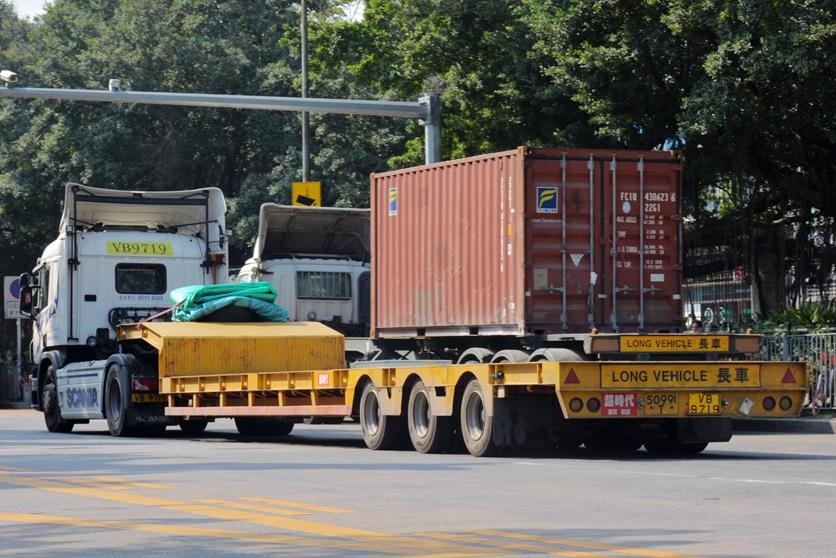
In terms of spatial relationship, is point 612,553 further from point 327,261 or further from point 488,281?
point 327,261

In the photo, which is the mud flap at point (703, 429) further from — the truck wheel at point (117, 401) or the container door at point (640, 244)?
the truck wheel at point (117, 401)

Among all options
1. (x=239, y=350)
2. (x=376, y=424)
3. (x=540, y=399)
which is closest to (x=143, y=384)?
(x=239, y=350)

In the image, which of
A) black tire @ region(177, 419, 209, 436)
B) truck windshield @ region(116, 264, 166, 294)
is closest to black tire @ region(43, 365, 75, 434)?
truck windshield @ region(116, 264, 166, 294)

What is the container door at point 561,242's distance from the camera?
65.3ft

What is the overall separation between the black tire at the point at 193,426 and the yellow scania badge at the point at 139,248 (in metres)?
2.69

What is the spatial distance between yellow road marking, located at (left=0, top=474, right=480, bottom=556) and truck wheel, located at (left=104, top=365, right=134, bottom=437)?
9.11 m

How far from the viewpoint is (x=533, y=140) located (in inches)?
1337

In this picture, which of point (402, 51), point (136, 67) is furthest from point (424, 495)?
point (136, 67)

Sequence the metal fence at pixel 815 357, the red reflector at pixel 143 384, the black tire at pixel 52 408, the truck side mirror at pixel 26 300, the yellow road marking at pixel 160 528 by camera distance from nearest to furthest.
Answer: the yellow road marking at pixel 160 528, the red reflector at pixel 143 384, the black tire at pixel 52 408, the truck side mirror at pixel 26 300, the metal fence at pixel 815 357

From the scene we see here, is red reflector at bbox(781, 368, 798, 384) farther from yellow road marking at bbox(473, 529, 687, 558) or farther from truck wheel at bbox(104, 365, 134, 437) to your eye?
truck wheel at bbox(104, 365, 134, 437)

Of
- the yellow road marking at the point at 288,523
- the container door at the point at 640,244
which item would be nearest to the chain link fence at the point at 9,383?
the container door at the point at 640,244

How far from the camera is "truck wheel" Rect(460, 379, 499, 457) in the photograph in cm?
1811

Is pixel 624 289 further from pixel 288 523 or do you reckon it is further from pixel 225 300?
pixel 288 523

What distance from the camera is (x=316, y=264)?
29.9 metres
